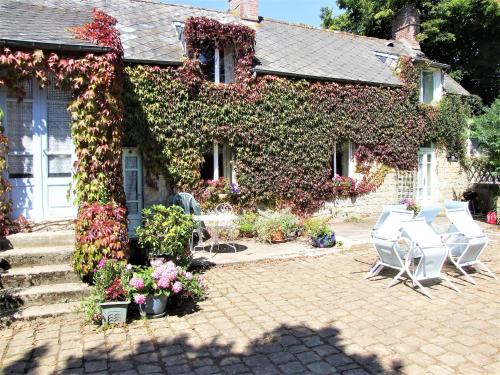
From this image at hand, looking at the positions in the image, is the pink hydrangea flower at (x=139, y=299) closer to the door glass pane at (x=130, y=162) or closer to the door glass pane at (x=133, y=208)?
the door glass pane at (x=133, y=208)

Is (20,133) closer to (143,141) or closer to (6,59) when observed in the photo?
(6,59)

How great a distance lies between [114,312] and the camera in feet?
16.2

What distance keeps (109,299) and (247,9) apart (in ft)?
40.6

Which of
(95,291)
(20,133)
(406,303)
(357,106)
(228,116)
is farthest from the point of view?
(357,106)

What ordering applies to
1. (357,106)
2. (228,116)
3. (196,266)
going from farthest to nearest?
(357,106) < (228,116) < (196,266)

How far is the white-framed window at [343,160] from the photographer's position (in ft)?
44.9

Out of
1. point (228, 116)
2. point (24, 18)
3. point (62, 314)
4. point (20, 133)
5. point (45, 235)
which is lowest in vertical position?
point (62, 314)

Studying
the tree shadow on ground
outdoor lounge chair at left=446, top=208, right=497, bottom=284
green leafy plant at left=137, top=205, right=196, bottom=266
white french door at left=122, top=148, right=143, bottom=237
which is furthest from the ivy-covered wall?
the tree shadow on ground

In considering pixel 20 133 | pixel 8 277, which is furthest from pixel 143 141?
pixel 8 277

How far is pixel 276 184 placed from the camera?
473 inches

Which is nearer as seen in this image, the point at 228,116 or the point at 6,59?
the point at 6,59

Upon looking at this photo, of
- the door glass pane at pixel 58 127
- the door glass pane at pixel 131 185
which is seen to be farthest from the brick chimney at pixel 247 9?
the door glass pane at pixel 58 127

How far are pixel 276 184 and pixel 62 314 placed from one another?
25.2ft

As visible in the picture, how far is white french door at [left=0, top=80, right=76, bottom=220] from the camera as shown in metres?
7.03
